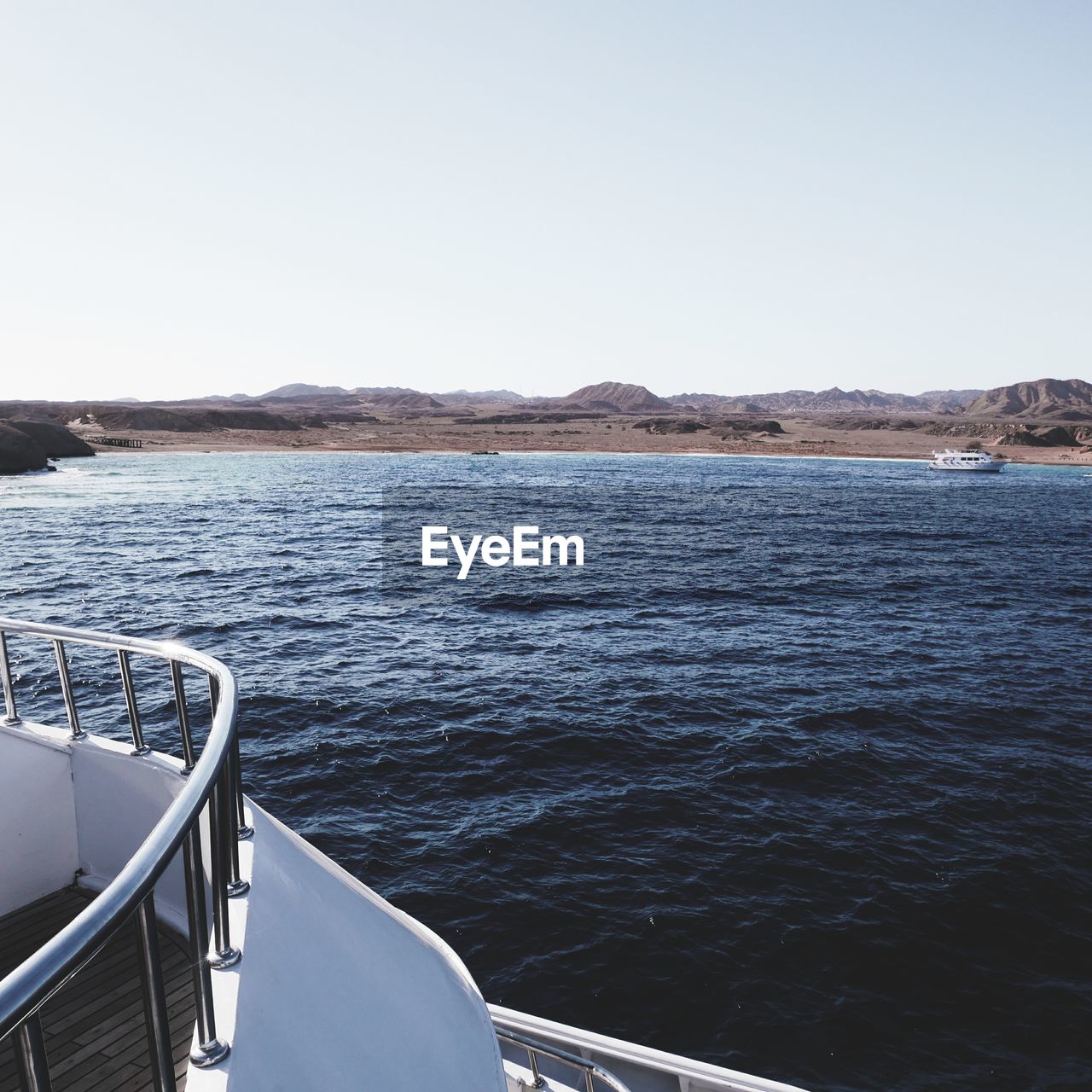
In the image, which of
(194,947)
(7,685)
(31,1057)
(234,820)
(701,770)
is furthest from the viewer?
(701,770)

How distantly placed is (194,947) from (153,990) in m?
0.60

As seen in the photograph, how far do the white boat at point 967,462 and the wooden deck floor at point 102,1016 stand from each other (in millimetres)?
133522

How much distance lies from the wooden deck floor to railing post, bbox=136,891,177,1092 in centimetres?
232

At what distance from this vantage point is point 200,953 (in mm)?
3354

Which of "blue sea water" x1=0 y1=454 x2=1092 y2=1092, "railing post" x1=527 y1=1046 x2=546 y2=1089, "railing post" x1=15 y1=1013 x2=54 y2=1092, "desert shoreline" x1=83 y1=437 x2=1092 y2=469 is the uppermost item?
"desert shoreline" x1=83 y1=437 x2=1092 y2=469

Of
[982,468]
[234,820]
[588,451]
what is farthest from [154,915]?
[588,451]

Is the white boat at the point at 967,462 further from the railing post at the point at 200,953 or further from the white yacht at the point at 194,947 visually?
the railing post at the point at 200,953

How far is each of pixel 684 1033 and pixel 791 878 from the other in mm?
4315

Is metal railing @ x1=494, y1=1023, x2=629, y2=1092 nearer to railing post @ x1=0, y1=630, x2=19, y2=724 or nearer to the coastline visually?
railing post @ x1=0, y1=630, x2=19, y2=724

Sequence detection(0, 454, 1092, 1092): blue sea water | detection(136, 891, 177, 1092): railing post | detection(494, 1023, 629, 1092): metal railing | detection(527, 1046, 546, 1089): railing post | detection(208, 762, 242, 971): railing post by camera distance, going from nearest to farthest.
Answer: detection(136, 891, 177, 1092): railing post
detection(208, 762, 242, 971): railing post
detection(494, 1023, 629, 1092): metal railing
detection(527, 1046, 546, 1089): railing post
detection(0, 454, 1092, 1092): blue sea water

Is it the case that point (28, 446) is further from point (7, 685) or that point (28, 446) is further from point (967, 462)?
point (967, 462)

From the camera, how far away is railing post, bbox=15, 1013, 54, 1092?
209 cm

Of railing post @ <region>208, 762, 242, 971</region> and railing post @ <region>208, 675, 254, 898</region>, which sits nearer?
railing post @ <region>208, 762, 242, 971</region>

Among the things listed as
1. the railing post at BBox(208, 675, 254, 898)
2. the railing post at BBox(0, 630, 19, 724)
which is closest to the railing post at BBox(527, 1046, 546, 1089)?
the railing post at BBox(208, 675, 254, 898)
